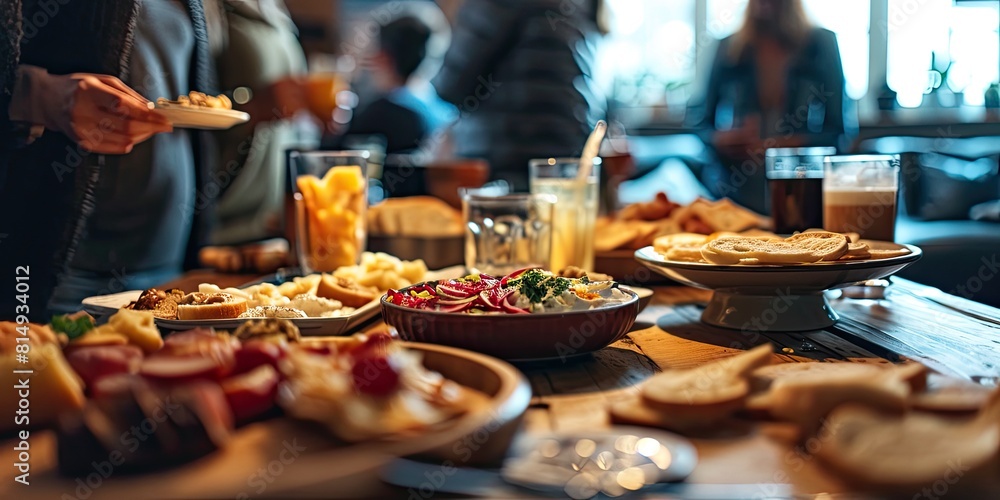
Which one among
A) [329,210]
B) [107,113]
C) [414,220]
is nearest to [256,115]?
[414,220]

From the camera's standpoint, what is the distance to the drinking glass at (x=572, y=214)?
1.70 meters

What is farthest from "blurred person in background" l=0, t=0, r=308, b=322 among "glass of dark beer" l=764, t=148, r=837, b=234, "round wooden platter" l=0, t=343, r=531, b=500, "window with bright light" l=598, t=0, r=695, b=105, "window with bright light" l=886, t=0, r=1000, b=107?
"window with bright light" l=886, t=0, r=1000, b=107

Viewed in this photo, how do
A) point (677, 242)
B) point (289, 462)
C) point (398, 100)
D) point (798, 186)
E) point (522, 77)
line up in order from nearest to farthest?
point (289, 462)
point (677, 242)
point (798, 186)
point (522, 77)
point (398, 100)

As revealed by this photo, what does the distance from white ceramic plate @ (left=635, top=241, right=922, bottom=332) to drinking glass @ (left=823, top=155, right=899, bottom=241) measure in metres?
0.28

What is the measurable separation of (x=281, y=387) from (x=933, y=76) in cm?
658

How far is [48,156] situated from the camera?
1399mm

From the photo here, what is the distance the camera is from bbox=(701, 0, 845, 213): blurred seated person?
3.87 metres

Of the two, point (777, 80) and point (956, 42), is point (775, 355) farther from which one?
point (956, 42)

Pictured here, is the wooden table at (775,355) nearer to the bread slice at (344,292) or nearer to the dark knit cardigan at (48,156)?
the bread slice at (344,292)

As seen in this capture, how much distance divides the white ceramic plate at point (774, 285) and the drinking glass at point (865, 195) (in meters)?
0.28

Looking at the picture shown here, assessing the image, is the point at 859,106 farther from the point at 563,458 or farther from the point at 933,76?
the point at 563,458

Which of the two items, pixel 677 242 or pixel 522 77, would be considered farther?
pixel 522 77

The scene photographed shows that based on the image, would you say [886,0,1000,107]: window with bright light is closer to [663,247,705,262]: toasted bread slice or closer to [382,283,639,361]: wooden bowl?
[663,247,705,262]: toasted bread slice

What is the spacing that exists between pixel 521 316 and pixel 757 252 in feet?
1.37
